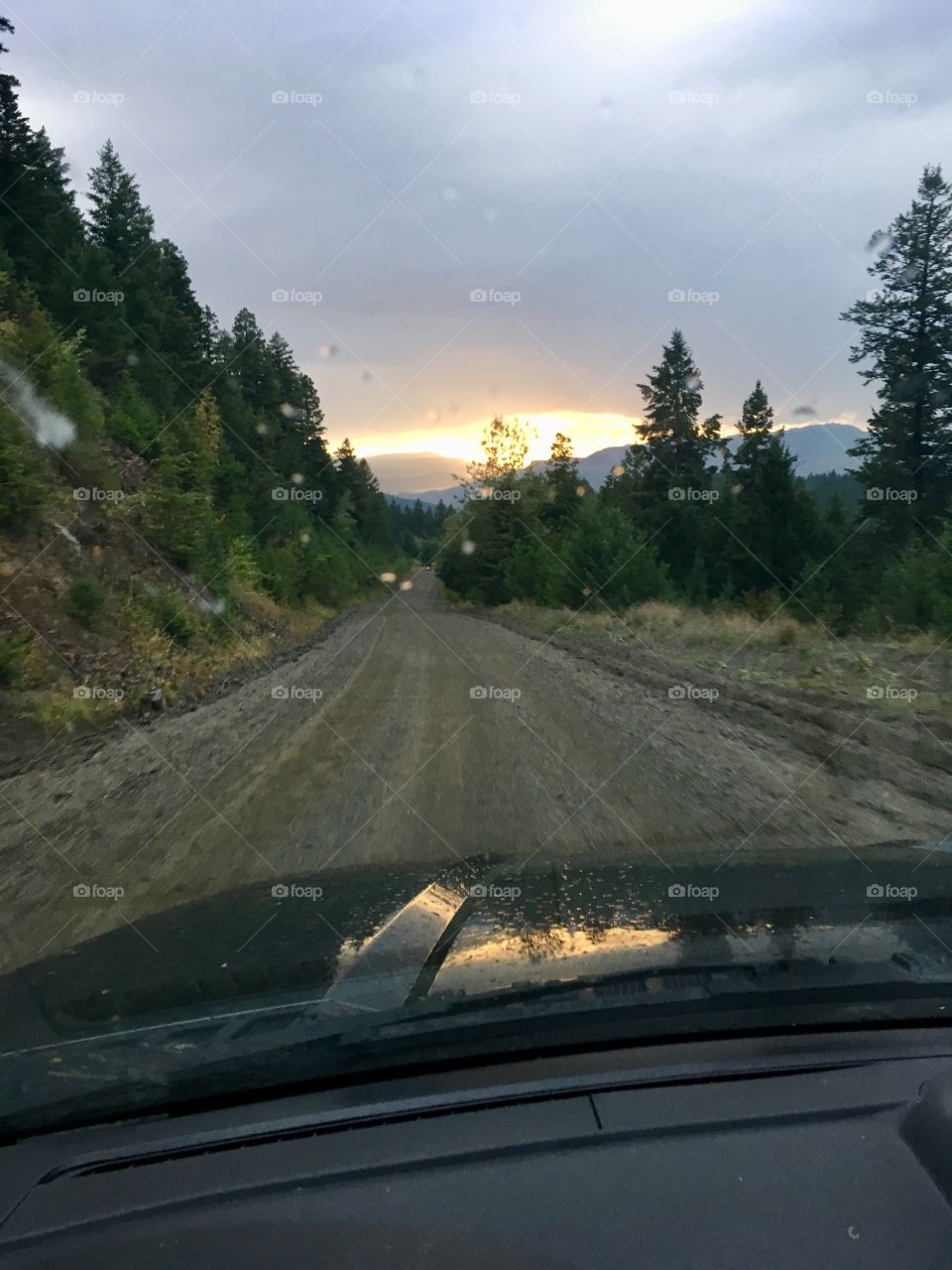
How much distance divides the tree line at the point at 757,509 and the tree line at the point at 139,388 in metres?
10.9

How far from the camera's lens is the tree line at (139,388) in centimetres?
1855

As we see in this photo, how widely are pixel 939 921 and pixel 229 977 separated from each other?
248 cm

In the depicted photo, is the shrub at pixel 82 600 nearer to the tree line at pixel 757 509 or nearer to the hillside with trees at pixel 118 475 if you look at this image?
the hillside with trees at pixel 118 475

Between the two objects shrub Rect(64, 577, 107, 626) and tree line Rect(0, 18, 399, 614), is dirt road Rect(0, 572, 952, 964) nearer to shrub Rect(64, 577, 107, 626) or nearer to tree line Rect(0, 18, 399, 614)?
shrub Rect(64, 577, 107, 626)

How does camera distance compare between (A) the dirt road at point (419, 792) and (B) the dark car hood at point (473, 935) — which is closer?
(B) the dark car hood at point (473, 935)

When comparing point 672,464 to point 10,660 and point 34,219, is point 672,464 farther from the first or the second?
point 10,660

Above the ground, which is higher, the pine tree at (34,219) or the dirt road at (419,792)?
the pine tree at (34,219)

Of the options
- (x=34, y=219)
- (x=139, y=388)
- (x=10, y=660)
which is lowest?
(x=10, y=660)

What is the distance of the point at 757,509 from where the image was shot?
4559 centimetres

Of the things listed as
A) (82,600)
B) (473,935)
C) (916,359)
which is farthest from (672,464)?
(473,935)

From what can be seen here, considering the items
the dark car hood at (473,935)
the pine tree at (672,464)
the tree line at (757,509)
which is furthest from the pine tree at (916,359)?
the dark car hood at (473,935)

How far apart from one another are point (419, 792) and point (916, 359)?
35.0 m

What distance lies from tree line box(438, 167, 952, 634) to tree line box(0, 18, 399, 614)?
10.9m

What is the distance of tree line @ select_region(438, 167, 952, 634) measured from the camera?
114 feet
